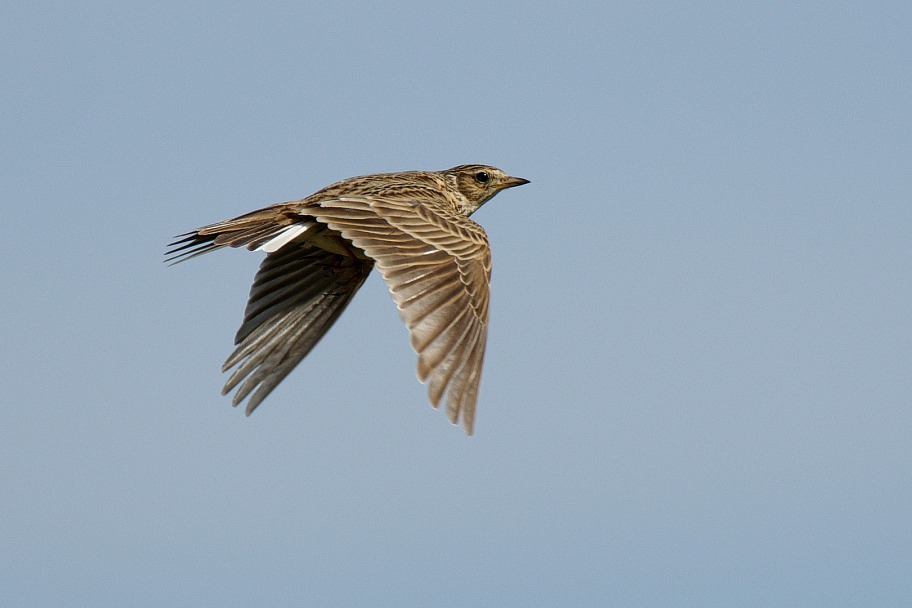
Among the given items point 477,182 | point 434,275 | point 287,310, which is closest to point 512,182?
point 477,182

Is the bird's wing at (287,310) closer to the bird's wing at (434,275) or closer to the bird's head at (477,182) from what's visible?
the bird's wing at (434,275)

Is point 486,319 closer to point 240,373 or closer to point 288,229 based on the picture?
point 288,229

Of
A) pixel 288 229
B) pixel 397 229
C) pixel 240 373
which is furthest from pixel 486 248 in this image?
pixel 240 373

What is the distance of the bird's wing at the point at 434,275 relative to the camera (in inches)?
356

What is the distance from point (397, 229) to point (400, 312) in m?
1.26

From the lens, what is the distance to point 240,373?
463 inches

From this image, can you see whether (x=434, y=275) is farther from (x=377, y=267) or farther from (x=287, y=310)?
(x=287, y=310)

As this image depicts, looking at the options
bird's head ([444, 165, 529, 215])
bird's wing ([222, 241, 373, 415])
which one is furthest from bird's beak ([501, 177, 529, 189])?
bird's wing ([222, 241, 373, 415])

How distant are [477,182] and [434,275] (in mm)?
4041

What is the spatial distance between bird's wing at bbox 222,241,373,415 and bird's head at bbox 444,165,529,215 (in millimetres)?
Result: 1995

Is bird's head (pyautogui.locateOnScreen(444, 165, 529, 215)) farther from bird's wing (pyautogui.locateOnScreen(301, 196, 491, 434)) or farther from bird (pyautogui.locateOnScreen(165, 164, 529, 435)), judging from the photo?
bird's wing (pyautogui.locateOnScreen(301, 196, 491, 434))

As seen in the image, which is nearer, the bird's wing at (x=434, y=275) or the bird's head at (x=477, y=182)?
the bird's wing at (x=434, y=275)

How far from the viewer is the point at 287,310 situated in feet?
39.4

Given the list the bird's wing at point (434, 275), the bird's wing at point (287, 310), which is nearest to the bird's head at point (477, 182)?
the bird's wing at point (287, 310)
